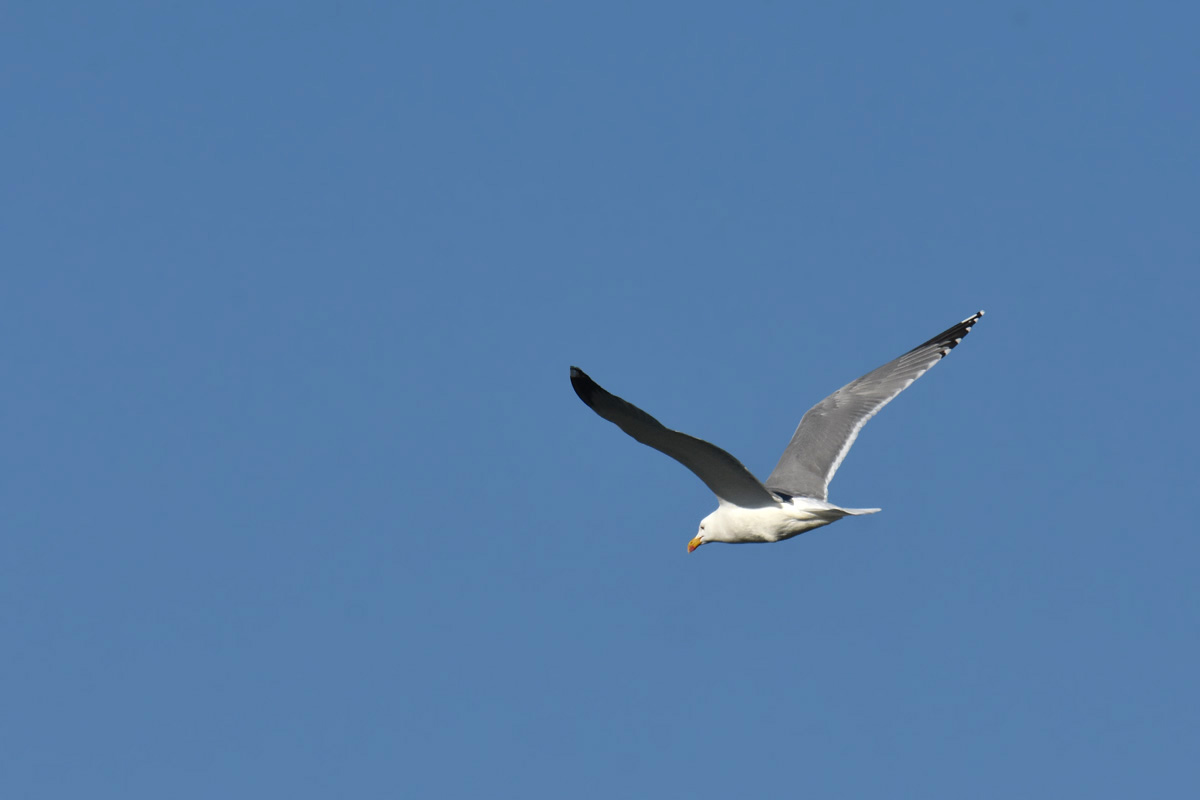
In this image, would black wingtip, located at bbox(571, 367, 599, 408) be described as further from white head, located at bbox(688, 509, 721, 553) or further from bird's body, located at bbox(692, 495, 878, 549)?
white head, located at bbox(688, 509, 721, 553)

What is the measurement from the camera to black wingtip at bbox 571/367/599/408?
1004 cm

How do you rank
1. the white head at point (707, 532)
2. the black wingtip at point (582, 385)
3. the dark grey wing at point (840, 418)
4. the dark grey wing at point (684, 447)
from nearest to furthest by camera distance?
the black wingtip at point (582, 385)
the dark grey wing at point (684, 447)
the white head at point (707, 532)
the dark grey wing at point (840, 418)

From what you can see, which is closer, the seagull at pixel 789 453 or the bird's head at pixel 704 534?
the seagull at pixel 789 453

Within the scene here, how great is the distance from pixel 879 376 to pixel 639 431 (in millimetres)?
5799

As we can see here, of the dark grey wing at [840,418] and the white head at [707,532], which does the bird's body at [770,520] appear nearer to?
the white head at [707,532]

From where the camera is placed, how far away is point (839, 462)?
46.8 ft

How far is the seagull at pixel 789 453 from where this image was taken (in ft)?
34.5

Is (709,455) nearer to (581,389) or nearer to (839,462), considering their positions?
(581,389)

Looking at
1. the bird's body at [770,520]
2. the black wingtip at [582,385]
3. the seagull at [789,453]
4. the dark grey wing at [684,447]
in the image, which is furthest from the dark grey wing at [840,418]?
the black wingtip at [582,385]

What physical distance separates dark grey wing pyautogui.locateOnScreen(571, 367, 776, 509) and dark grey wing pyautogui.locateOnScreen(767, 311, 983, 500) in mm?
1035

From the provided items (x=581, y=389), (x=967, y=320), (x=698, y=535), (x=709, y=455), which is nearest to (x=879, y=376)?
(x=967, y=320)

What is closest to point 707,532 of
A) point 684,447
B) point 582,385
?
point 684,447

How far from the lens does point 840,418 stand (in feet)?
48.6

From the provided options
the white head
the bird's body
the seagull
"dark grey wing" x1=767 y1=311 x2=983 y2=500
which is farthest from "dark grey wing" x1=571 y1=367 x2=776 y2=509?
"dark grey wing" x1=767 y1=311 x2=983 y2=500
